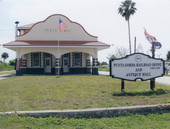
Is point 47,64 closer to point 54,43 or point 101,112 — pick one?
point 54,43

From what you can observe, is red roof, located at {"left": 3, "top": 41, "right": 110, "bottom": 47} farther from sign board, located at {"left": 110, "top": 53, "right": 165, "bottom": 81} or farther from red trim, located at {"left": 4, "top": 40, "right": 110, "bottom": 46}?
sign board, located at {"left": 110, "top": 53, "right": 165, "bottom": 81}

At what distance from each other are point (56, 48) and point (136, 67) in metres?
17.7

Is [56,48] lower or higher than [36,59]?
higher

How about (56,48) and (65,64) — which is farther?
(65,64)

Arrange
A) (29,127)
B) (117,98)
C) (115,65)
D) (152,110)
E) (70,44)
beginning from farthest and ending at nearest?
(70,44), (115,65), (117,98), (152,110), (29,127)

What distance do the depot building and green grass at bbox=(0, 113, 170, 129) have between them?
20366mm

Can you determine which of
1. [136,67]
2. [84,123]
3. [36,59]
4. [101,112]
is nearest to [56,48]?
[36,59]

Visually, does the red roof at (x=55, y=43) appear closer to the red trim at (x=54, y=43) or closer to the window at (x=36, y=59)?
the red trim at (x=54, y=43)

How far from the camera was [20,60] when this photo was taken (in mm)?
27469

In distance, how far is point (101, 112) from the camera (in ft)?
21.7

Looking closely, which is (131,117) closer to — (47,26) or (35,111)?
(35,111)

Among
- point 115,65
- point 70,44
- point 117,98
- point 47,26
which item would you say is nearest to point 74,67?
point 70,44

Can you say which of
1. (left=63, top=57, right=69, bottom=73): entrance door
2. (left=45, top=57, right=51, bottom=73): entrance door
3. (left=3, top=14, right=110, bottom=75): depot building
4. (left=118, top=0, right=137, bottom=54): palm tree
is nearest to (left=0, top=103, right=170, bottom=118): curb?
(left=3, top=14, right=110, bottom=75): depot building

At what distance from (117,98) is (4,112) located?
392cm
